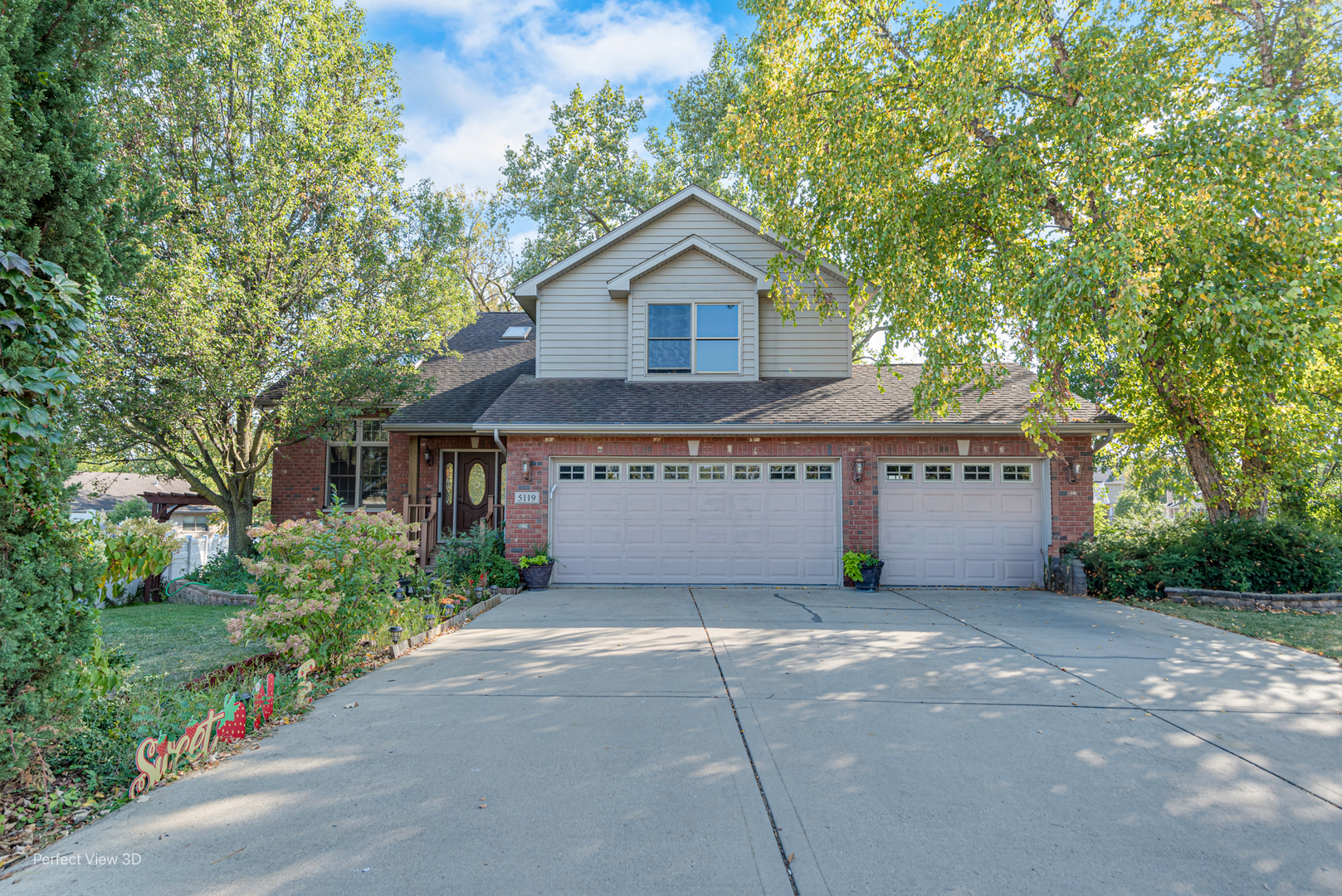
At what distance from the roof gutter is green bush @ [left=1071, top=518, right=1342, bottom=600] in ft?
6.47

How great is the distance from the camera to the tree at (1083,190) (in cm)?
735

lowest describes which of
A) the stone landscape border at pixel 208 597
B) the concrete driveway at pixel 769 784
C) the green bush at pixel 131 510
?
the stone landscape border at pixel 208 597

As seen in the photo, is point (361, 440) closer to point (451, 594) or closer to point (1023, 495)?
point (451, 594)

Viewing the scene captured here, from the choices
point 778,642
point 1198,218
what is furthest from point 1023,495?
point 778,642

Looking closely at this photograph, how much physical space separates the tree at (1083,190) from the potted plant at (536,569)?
652 centimetres

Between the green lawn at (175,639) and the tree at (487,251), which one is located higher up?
the tree at (487,251)

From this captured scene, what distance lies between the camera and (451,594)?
916 cm

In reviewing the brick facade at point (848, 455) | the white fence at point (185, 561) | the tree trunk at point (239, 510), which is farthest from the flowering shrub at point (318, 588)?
the tree trunk at point (239, 510)

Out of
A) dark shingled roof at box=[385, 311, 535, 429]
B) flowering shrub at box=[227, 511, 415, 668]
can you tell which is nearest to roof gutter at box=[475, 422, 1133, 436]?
dark shingled roof at box=[385, 311, 535, 429]

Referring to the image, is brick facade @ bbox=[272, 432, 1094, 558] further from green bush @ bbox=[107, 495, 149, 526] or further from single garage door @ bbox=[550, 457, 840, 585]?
green bush @ bbox=[107, 495, 149, 526]

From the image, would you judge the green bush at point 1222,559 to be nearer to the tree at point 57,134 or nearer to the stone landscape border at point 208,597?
the tree at point 57,134

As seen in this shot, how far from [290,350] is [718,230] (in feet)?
27.2

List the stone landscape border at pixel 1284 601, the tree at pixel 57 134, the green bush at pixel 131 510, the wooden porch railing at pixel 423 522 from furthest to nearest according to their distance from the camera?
the green bush at pixel 131 510 < the wooden porch railing at pixel 423 522 < the stone landscape border at pixel 1284 601 < the tree at pixel 57 134

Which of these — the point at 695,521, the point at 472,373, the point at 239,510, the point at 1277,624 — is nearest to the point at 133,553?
the point at 239,510
